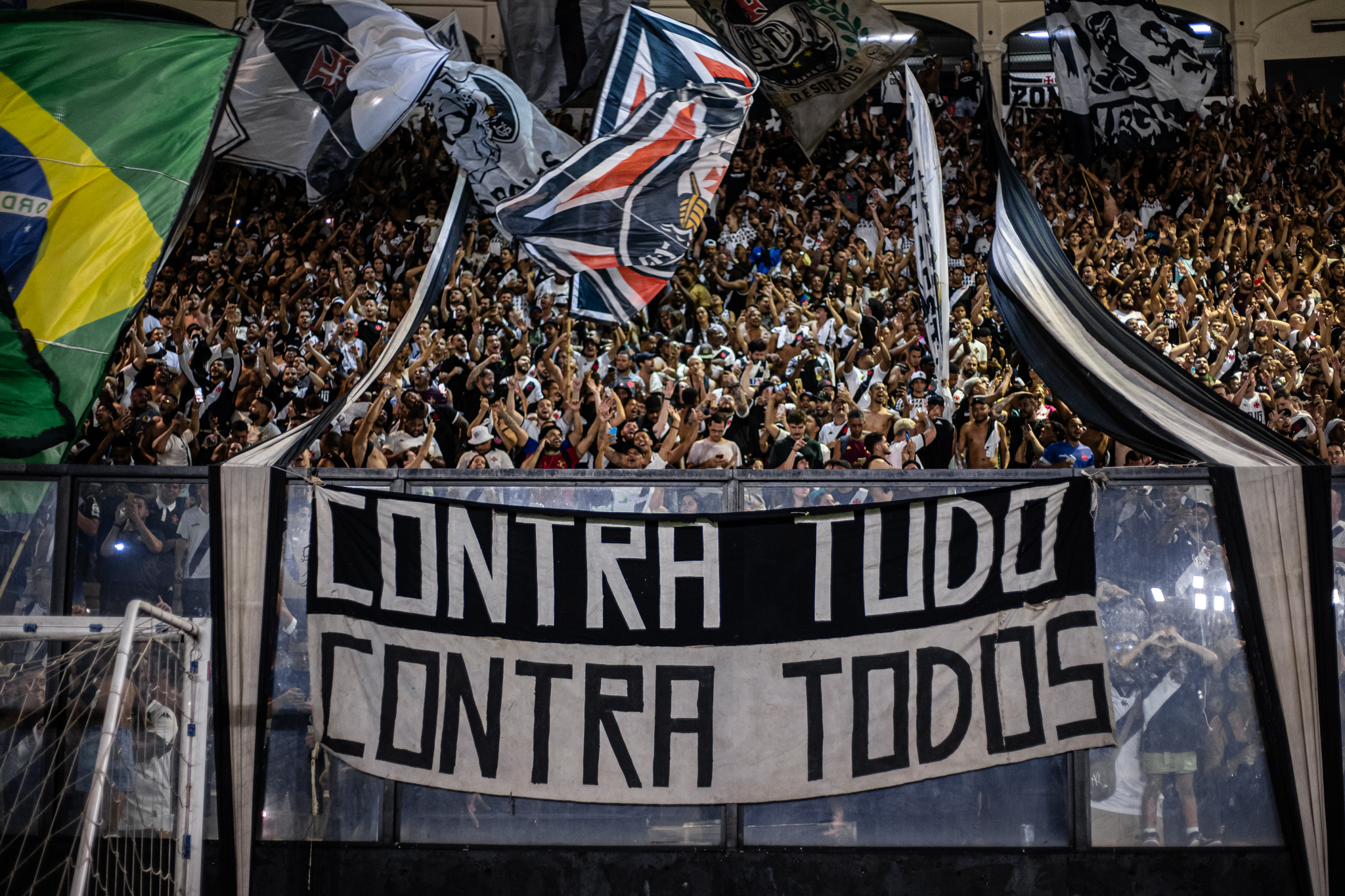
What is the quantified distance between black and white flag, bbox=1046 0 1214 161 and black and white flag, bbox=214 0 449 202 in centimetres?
927

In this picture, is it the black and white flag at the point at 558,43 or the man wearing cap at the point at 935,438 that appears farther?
the black and white flag at the point at 558,43

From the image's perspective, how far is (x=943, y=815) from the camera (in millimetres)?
6242

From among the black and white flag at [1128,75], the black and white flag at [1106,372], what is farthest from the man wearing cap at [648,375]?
the black and white flag at [1128,75]

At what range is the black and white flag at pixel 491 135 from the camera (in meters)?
12.3

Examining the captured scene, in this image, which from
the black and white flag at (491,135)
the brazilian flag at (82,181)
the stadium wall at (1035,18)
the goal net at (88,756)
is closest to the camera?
the goal net at (88,756)

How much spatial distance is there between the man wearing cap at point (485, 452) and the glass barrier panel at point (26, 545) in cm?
257

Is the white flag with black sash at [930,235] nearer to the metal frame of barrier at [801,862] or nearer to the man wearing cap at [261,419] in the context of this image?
the metal frame of barrier at [801,862]

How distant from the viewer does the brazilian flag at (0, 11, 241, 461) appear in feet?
19.7

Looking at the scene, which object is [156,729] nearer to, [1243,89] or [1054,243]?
[1054,243]

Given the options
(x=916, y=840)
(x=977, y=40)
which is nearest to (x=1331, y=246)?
(x=977, y=40)

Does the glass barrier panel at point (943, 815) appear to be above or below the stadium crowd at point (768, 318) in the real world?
below

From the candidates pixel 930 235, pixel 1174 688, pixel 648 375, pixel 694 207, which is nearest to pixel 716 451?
pixel 648 375

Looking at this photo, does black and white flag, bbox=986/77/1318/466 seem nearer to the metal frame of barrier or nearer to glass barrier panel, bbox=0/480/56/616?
the metal frame of barrier

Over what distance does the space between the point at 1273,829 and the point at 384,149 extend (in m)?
A: 14.5
